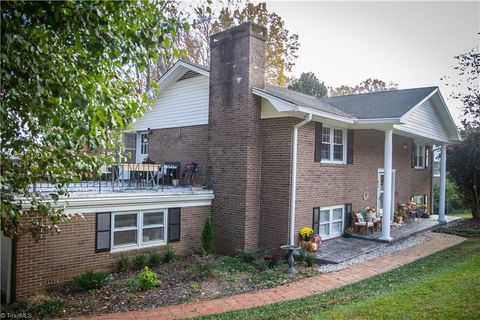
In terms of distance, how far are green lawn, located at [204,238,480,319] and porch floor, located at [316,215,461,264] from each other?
72.2 inches

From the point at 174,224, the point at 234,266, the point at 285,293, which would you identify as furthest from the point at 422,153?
the point at 285,293

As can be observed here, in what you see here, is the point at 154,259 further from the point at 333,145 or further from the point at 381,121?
the point at 381,121

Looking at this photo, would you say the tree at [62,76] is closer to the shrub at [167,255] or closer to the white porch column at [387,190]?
the shrub at [167,255]

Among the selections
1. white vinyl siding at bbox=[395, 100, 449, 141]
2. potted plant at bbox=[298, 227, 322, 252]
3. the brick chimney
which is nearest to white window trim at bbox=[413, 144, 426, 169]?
white vinyl siding at bbox=[395, 100, 449, 141]

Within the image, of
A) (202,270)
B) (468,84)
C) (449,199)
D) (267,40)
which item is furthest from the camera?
(449,199)

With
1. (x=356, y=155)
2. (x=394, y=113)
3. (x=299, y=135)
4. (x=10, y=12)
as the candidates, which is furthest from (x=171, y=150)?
(x=10, y=12)

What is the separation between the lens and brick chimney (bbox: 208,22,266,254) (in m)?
11.0

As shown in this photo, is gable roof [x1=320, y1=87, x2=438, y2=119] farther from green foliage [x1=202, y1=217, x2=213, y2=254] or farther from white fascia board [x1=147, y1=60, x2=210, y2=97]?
green foliage [x1=202, y1=217, x2=213, y2=254]

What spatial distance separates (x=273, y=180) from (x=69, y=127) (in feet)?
24.9

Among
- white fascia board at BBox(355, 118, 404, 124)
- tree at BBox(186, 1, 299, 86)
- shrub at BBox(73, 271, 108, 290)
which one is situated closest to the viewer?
shrub at BBox(73, 271, 108, 290)

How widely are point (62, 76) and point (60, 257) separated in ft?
19.1

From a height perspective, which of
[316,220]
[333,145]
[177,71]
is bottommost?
[316,220]

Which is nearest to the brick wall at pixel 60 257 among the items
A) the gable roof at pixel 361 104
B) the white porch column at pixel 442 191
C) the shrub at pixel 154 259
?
the shrub at pixel 154 259

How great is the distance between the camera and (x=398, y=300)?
603cm
